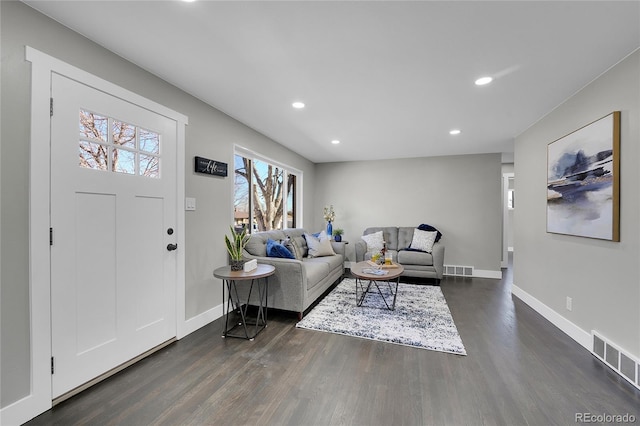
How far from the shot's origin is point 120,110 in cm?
209

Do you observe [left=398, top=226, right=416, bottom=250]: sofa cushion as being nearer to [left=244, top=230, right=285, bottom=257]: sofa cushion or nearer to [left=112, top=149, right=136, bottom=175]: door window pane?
[left=244, top=230, right=285, bottom=257]: sofa cushion

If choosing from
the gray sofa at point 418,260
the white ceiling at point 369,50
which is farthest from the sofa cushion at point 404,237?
the white ceiling at point 369,50

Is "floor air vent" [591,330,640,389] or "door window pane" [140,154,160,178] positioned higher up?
"door window pane" [140,154,160,178]

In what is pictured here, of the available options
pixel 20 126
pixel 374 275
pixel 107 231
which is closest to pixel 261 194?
pixel 374 275

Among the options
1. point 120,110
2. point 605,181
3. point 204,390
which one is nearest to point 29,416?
point 204,390

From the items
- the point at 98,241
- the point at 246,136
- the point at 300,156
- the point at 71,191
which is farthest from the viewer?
the point at 300,156

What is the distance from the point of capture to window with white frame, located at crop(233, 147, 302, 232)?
13.2ft

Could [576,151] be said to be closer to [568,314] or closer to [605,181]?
[605,181]

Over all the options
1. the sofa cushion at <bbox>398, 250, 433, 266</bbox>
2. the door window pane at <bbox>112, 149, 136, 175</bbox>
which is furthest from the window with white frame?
the sofa cushion at <bbox>398, 250, 433, 266</bbox>

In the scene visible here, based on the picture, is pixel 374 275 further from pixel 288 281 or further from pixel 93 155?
pixel 93 155

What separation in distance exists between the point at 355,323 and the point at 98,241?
2462 millimetres

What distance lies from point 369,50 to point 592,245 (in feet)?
8.54

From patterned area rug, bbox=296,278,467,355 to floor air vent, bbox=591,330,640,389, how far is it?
3.46 ft

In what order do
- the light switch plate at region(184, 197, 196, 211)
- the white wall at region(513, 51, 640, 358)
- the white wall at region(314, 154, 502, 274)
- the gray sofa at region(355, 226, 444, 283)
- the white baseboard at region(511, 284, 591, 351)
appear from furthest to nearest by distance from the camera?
the white wall at region(314, 154, 502, 274) → the gray sofa at region(355, 226, 444, 283) → the light switch plate at region(184, 197, 196, 211) → the white baseboard at region(511, 284, 591, 351) → the white wall at region(513, 51, 640, 358)
